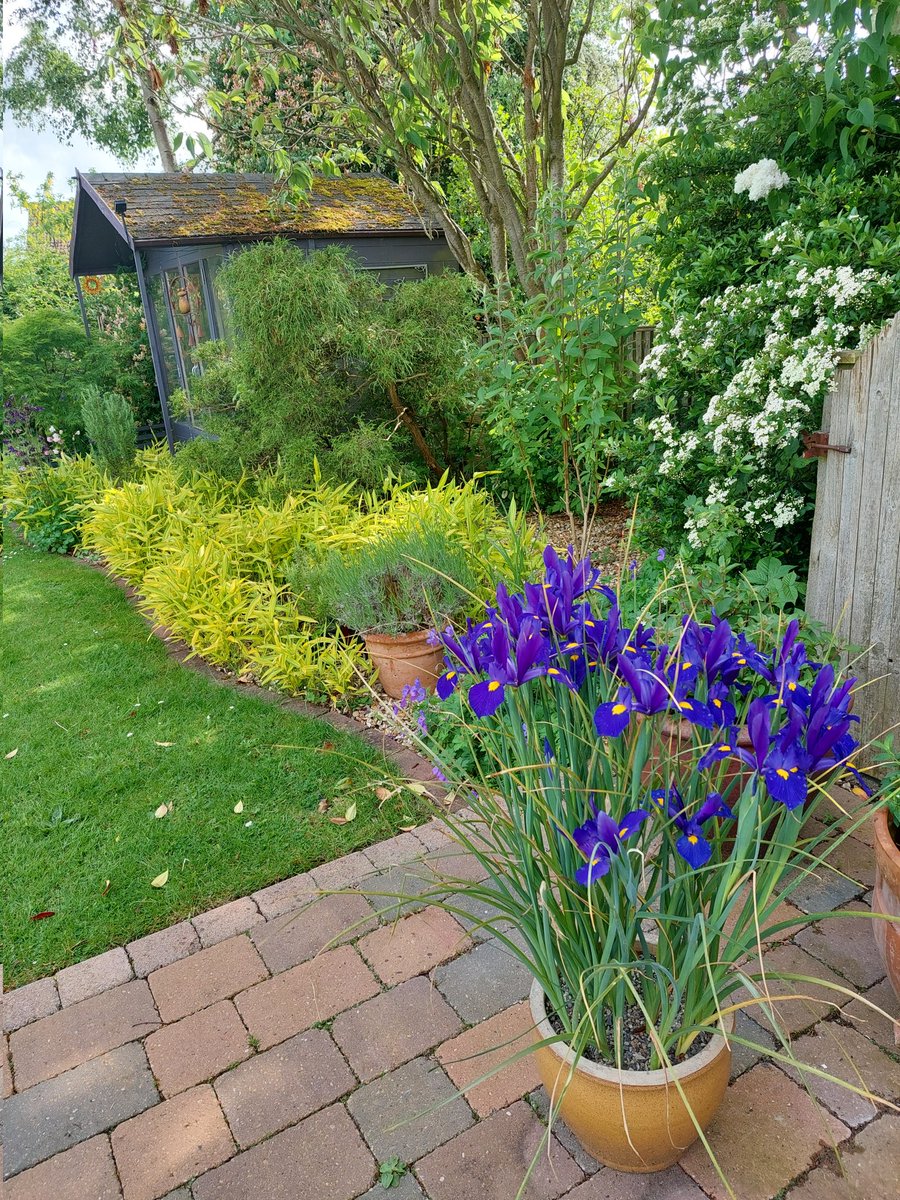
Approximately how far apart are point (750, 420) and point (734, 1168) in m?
2.25

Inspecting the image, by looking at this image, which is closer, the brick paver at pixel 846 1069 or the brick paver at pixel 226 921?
the brick paver at pixel 846 1069

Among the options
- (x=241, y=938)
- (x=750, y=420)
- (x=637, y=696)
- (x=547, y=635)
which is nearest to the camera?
(x=637, y=696)

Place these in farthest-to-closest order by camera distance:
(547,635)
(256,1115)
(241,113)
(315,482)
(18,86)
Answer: (18,86), (241,113), (315,482), (256,1115), (547,635)

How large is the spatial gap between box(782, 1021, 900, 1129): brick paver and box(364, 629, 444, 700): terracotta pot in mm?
2064

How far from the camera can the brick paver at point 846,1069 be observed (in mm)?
1686

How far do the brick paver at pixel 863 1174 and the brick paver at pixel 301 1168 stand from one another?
0.83 m

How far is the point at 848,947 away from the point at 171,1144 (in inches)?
65.8

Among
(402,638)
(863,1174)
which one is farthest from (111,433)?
(863,1174)

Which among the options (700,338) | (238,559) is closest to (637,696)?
(700,338)

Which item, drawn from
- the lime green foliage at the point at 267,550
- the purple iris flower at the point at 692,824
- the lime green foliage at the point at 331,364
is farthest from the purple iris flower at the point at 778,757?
the lime green foliage at the point at 331,364

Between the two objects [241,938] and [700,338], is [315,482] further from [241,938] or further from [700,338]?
[241,938]

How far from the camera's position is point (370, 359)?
5.56 metres

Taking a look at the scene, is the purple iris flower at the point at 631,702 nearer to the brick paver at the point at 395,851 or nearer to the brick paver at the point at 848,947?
the brick paver at the point at 848,947

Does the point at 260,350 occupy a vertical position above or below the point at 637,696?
above
